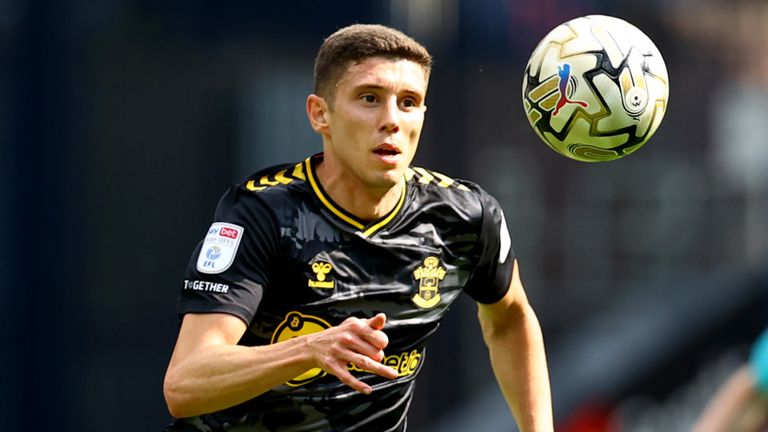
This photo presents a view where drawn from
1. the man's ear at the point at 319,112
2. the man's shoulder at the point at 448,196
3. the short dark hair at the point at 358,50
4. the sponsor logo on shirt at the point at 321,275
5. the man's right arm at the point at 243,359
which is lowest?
the man's right arm at the point at 243,359

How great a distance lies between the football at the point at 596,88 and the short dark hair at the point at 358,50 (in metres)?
0.52

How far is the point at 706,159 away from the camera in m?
13.5

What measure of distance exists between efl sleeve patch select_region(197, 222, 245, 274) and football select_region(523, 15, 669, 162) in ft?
4.56

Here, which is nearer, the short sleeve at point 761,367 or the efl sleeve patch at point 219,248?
the efl sleeve patch at point 219,248

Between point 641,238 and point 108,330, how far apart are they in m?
5.00

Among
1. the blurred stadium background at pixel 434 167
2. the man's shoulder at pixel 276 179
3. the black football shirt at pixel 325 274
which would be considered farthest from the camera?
the blurred stadium background at pixel 434 167

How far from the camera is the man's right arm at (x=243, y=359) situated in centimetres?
496

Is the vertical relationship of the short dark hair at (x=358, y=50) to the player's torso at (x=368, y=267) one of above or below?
above

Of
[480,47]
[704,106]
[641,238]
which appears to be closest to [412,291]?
[480,47]

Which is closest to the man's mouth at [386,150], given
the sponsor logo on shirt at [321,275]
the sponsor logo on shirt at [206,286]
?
the sponsor logo on shirt at [321,275]

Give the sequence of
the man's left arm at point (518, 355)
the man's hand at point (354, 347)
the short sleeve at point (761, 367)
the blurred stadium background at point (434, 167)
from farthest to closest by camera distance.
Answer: the blurred stadium background at point (434, 167)
the short sleeve at point (761, 367)
the man's left arm at point (518, 355)
the man's hand at point (354, 347)

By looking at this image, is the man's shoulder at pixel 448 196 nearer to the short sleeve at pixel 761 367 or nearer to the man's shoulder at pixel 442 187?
the man's shoulder at pixel 442 187

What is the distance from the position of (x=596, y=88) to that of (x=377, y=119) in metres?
0.90

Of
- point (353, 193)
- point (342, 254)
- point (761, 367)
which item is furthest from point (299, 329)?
point (761, 367)
